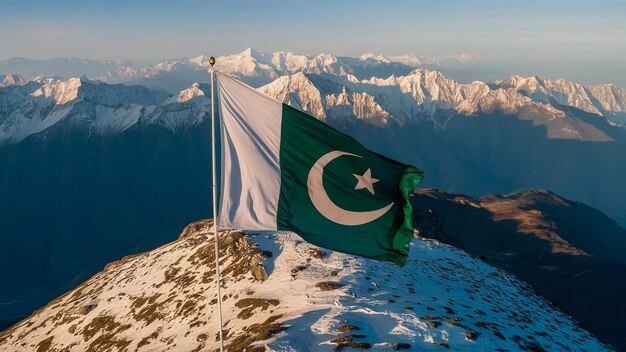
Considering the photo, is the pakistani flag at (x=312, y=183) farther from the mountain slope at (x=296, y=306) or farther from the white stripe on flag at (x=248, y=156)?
the mountain slope at (x=296, y=306)

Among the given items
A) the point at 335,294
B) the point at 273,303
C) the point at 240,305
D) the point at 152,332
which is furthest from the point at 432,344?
the point at 152,332

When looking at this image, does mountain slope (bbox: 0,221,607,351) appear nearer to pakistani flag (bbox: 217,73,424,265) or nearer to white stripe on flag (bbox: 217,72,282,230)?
pakistani flag (bbox: 217,73,424,265)

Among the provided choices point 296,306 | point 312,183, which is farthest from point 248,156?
point 296,306

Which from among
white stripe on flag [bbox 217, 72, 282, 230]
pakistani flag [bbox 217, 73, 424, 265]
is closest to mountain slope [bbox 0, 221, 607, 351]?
pakistani flag [bbox 217, 73, 424, 265]

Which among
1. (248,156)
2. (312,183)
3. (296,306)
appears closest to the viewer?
(248,156)

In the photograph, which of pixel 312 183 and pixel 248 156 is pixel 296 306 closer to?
pixel 312 183
